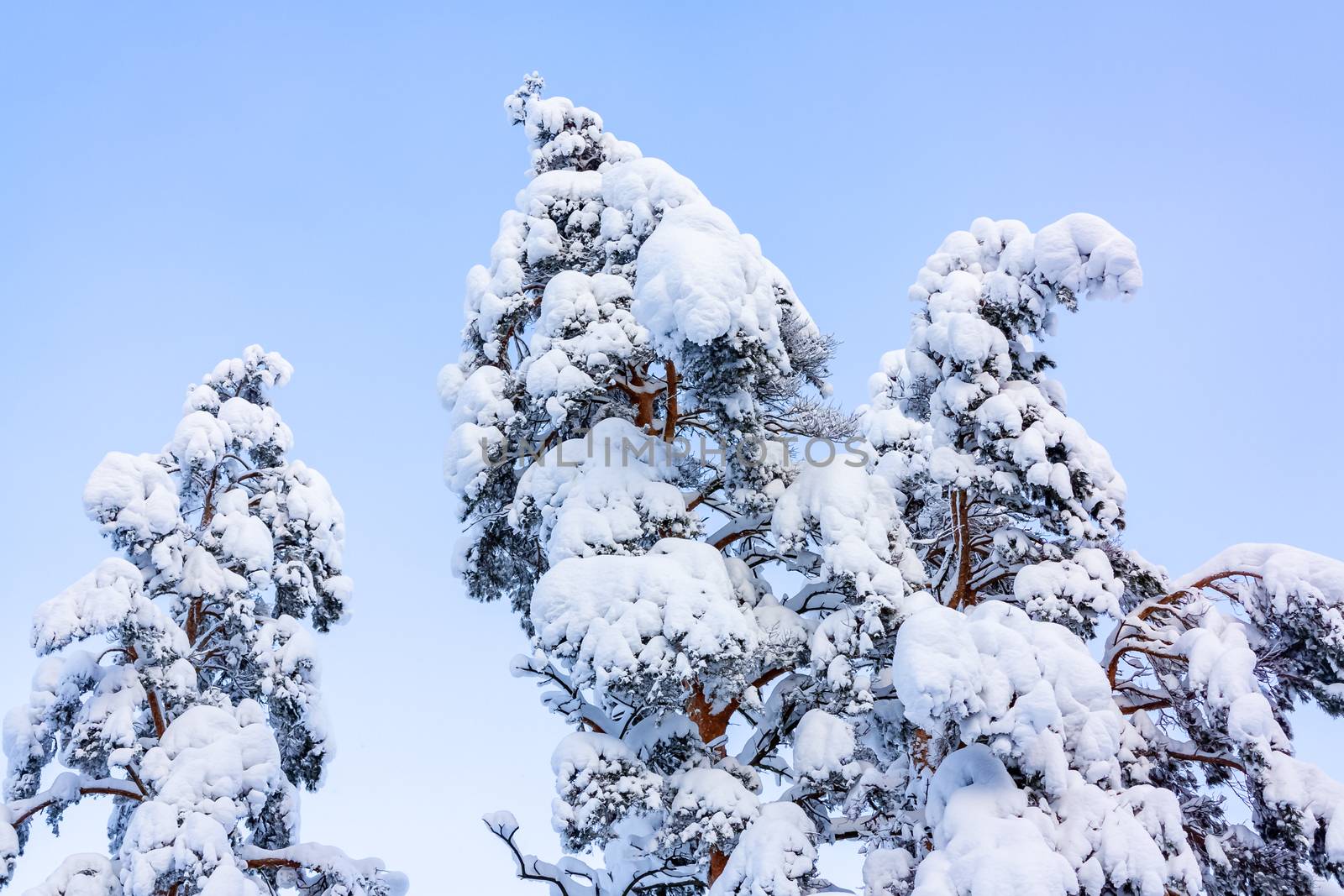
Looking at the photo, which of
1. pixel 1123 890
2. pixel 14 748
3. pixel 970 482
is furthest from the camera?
pixel 14 748

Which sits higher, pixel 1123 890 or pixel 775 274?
pixel 775 274

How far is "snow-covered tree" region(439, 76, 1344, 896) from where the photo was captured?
29.1ft

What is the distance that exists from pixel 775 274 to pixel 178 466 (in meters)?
7.88

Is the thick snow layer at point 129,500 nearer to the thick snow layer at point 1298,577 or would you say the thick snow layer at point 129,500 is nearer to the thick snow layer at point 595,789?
the thick snow layer at point 595,789

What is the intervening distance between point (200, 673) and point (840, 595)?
8387 mm

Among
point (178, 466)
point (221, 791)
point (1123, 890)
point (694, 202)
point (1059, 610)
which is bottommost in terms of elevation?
point (1123, 890)

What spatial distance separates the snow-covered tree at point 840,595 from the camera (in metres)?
8.88

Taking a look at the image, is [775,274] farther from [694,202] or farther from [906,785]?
[906,785]

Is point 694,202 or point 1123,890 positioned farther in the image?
point 694,202

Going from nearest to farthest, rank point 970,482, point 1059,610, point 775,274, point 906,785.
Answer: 1. point 906,785
2. point 1059,610
3. point 970,482
4. point 775,274

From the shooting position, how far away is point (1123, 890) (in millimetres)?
8289

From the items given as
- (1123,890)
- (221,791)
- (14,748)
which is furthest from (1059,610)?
(14,748)

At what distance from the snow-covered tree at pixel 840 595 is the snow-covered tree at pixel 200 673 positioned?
2.46 meters

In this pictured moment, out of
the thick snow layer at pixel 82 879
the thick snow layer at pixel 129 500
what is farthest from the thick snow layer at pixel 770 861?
the thick snow layer at pixel 129 500
